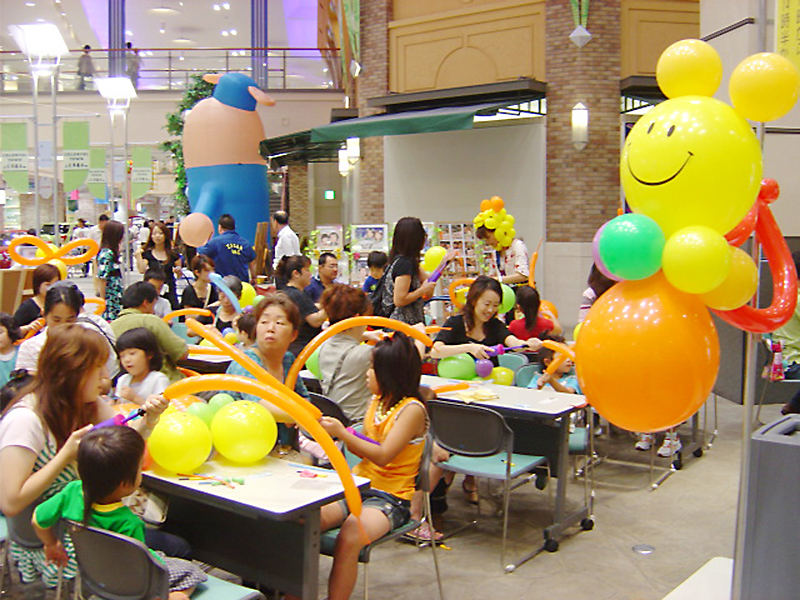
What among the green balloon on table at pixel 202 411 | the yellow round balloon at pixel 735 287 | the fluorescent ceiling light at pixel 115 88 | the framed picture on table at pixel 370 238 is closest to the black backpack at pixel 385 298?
the green balloon on table at pixel 202 411

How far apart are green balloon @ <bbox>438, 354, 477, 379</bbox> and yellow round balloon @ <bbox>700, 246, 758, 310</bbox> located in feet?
9.67

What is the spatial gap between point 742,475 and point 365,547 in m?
1.54

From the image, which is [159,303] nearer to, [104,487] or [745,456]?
[104,487]

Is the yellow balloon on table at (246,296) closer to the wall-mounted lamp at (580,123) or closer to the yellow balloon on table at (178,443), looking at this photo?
the yellow balloon on table at (178,443)

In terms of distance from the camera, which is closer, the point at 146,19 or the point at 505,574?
the point at 505,574

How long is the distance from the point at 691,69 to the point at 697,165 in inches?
12.6

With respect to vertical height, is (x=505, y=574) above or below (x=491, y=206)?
below

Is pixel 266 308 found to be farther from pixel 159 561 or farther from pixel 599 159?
pixel 599 159

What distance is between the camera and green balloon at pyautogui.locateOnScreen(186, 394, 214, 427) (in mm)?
3100

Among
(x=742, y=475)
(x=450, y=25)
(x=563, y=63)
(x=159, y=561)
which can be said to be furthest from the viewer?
(x=450, y=25)

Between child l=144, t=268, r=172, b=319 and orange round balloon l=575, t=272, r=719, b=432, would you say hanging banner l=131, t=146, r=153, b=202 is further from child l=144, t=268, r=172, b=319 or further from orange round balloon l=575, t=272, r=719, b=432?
orange round balloon l=575, t=272, r=719, b=432

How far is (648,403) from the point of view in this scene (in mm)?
1980

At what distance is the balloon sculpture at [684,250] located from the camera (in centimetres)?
189

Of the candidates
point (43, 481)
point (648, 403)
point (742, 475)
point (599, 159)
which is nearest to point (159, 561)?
point (43, 481)
